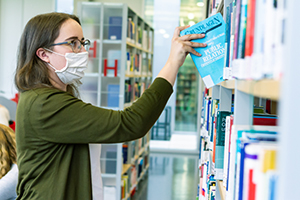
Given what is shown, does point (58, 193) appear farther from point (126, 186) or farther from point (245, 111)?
point (126, 186)

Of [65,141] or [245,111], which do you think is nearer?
[245,111]

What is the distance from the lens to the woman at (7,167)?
95.1 inches

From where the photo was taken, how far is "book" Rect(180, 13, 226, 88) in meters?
1.32

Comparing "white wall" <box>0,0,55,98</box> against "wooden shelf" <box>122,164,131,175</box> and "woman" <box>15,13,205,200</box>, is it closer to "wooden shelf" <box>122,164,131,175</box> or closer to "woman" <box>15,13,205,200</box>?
"wooden shelf" <box>122,164,131,175</box>

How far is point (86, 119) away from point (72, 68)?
356mm

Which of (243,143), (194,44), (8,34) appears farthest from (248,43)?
(8,34)

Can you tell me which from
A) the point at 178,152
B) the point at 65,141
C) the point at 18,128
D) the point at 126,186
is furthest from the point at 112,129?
the point at 178,152

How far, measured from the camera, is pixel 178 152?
805 centimetres

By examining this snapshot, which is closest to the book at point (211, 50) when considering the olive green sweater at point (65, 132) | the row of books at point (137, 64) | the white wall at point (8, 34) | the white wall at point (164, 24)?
the olive green sweater at point (65, 132)

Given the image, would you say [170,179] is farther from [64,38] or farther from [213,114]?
[64,38]

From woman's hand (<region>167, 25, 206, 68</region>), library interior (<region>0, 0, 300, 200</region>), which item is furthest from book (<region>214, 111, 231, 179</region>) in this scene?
woman's hand (<region>167, 25, 206, 68</region>)

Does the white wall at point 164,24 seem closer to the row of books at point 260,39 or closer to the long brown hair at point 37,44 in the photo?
the long brown hair at point 37,44

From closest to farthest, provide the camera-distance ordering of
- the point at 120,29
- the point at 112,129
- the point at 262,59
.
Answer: the point at 262,59 < the point at 112,129 < the point at 120,29

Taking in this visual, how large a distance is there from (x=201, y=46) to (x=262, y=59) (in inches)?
27.3
